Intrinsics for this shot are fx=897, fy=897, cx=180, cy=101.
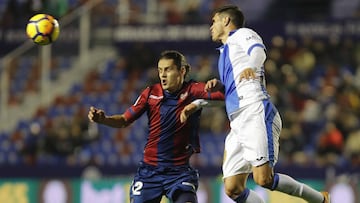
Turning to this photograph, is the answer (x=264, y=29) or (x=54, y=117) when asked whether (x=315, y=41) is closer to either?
(x=264, y=29)

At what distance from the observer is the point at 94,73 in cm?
1869

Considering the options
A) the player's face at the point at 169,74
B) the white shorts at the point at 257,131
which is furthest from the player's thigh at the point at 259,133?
the player's face at the point at 169,74

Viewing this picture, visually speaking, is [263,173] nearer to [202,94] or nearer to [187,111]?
[187,111]

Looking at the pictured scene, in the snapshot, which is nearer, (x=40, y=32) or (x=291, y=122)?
(x=40, y=32)

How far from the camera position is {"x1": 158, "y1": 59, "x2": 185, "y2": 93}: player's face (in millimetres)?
7359

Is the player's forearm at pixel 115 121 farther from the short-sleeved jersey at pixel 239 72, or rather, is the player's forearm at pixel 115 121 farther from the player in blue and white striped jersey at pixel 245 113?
the short-sleeved jersey at pixel 239 72

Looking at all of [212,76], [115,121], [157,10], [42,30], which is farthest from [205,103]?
[157,10]

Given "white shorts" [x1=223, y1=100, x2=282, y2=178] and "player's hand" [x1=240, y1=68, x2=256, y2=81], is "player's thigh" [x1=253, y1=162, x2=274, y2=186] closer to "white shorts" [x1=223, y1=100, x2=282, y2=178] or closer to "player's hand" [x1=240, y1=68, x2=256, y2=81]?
"white shorts" [x1=223, y1=100, x2=282, y2=178]

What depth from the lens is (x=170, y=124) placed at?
7418 millimetres

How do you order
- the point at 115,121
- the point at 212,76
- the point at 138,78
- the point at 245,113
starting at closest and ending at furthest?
the point at 245,113
the point at 115,121
the point at 212,76
the point at 138,78

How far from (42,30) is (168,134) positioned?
2.09m

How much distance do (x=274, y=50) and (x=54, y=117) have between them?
14.5ft

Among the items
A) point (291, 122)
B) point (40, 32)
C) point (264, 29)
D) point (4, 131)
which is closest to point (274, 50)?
point (264, 29)

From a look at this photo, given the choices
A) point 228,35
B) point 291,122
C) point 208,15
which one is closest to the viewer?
point 228,35
